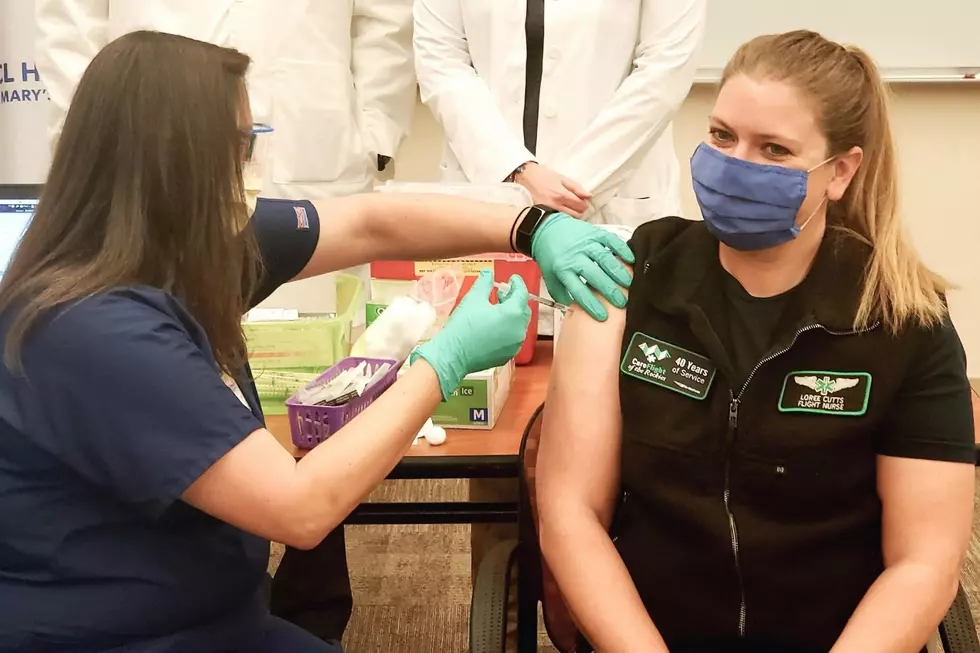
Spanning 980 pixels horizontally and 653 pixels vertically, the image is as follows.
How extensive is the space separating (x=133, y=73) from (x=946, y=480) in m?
1.15

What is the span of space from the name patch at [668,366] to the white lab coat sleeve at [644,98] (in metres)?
0.94

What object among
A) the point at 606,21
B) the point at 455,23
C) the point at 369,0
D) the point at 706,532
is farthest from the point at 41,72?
the point at 706,532

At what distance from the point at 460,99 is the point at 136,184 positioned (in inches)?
50.2

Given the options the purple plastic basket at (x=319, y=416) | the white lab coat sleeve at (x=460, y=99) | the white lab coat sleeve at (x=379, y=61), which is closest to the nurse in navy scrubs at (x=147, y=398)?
the purple plastic basket at (x=319, y=416)

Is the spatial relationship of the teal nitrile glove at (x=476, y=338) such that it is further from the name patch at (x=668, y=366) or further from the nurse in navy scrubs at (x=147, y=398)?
the name patch at (x=668, y=366)

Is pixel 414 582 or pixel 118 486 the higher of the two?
pixel 118 486

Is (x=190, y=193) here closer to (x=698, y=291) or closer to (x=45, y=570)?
(x=45, y=570)

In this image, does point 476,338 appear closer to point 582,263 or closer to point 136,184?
point 582,263

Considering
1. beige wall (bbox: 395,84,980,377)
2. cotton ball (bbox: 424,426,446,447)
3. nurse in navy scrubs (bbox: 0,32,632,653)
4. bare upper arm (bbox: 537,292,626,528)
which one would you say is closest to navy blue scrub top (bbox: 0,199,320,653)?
nurse in navy scrubs (bbox: 0,32,632,653)

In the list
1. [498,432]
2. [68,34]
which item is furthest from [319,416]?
[68,34]

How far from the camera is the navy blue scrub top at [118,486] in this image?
103cm

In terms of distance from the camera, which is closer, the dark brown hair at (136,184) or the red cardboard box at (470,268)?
the dark brown hair at (136,184)

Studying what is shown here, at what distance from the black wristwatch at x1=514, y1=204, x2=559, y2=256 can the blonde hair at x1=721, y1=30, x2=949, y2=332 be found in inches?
15.3

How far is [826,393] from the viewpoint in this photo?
1.24m
